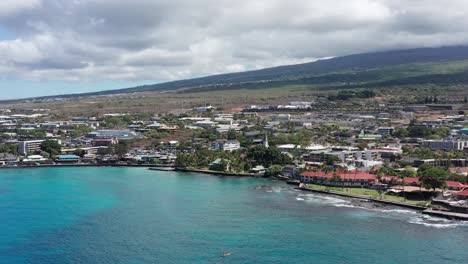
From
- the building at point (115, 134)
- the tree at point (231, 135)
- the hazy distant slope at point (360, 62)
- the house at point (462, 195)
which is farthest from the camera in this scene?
the hazy distant slope at point (360, 62)

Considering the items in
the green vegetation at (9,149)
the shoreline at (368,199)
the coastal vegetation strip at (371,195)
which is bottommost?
the shoreline at (368,199)

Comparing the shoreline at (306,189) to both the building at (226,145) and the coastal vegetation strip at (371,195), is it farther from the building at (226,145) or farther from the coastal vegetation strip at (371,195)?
the building at (226,145)

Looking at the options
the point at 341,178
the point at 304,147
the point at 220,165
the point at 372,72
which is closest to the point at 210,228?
the point at 341,178

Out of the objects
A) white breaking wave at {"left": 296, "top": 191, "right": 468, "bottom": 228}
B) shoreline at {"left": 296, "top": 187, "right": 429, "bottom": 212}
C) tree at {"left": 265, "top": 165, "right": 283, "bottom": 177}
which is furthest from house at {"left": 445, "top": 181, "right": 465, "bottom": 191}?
tree at {"left": 265, "top": 165, "right": 283, "bottom": 177}

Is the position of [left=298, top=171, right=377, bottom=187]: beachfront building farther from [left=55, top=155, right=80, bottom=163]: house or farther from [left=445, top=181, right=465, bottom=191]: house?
[left=55, top=155, right=80, bottom=163]: house

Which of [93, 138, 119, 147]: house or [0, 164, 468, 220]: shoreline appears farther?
[93, 138, 119, 147]: house

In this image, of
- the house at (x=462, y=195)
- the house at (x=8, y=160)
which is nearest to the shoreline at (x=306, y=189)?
the house at (x=8, y=160)

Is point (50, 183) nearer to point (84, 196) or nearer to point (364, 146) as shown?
point (84, 196)

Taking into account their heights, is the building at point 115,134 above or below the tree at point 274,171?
above
